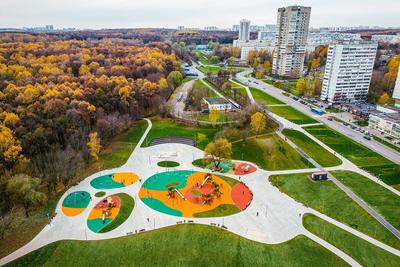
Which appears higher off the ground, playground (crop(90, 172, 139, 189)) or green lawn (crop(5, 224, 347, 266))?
playground (crop(90, 172, 139, 189))

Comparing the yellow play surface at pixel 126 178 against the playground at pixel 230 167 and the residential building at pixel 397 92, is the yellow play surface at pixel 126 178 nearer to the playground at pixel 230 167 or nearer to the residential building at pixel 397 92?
the playground at pixel 230 167

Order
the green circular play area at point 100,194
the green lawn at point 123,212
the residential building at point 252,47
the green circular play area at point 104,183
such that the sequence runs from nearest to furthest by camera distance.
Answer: the green lawn at point 123,212 < the green circular play area at point 100,194 < the green circular play area at point 104,183 < the residential building at point 252,47

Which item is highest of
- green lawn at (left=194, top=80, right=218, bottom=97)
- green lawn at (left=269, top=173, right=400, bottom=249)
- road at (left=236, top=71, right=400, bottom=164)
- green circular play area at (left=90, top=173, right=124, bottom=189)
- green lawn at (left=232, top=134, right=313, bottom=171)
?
green lawn at (left=194, top=80, right=218, bottom=97)

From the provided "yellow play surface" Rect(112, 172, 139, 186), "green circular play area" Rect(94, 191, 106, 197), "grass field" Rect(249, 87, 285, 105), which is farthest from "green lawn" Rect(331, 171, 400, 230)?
"grass field" Rect(249, 87, 285, 105)

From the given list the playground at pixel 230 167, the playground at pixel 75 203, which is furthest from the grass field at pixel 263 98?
the playground at pixel 75 203

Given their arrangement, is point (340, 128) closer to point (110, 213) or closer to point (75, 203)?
point (110, 213)

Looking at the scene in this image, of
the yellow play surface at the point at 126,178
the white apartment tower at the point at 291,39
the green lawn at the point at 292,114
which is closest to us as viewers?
the yellow play surface at the point at 126,178

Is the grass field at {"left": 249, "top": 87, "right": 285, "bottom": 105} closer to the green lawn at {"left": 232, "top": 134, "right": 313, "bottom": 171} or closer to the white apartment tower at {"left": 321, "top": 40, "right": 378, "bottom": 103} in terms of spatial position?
the white apartment tower at {"left": 321, "top": 40, "right": 378, "bottom": 103}

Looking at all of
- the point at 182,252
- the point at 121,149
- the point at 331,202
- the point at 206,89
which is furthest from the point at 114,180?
the point at 206,89
